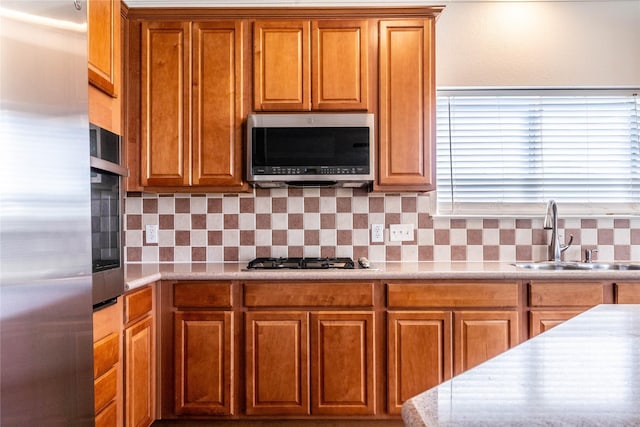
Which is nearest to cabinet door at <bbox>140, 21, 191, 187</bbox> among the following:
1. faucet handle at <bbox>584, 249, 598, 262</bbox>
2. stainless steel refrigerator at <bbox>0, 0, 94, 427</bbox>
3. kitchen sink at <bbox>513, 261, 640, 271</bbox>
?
stainless steel refrigerator at <bbox>0, 0, 94, 427</bbox>

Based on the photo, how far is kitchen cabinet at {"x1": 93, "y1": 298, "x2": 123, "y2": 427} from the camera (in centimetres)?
167

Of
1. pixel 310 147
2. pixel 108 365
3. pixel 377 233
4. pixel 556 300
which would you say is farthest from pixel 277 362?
pixel 556 300

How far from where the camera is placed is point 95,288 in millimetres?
1555

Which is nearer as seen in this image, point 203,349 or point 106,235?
point 106,235

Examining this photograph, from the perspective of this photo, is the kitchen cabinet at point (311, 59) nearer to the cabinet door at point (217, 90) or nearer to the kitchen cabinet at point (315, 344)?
the cabinet door at point (217, 90)

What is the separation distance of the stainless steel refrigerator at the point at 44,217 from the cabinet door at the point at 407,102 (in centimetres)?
181

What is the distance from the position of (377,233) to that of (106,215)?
179 cm

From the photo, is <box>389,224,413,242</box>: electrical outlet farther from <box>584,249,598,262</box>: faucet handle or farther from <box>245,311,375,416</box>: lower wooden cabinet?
<box>584,249,598,262</box>: faucet handle

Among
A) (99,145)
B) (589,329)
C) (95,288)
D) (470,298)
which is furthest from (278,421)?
(589,329)

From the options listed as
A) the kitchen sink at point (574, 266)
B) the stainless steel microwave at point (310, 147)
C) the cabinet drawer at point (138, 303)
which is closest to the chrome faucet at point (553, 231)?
the kitchen sink at point (574, 266)

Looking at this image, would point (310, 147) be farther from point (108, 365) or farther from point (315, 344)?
point (108, 365)

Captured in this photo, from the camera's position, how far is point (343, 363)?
96.7 inches

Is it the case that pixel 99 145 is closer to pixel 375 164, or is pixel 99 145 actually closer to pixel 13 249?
pixel 13 249

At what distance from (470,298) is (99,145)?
1.87 m
